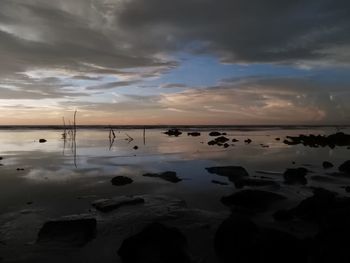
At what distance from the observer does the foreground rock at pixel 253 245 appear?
28.5ft

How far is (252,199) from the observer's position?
14414 mm

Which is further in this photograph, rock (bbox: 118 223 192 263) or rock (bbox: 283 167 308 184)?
rock (bbox: 283 167 308 184)

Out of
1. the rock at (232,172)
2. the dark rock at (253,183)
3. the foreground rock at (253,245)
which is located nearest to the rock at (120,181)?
the rock at (232,172)

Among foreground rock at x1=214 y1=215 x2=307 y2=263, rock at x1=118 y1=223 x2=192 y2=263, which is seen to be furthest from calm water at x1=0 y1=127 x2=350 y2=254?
foreground rock at x1=214 y1=215 x2=307 y2=263

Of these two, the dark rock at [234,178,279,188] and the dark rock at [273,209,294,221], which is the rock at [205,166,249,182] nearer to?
the dark rock at [234,178,279,188]

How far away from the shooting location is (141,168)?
25.2 meters

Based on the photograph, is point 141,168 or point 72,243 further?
point 141,168

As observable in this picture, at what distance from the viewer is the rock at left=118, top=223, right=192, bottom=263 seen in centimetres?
909

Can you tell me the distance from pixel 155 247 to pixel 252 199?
6.27 metres

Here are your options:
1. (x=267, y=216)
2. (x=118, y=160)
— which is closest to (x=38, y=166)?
(x=118, y=160)

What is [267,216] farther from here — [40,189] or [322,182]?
[40,189]

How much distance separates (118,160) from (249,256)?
22.5 m

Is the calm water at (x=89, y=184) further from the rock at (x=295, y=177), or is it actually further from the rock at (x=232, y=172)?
the rock at (x=232, y=172)

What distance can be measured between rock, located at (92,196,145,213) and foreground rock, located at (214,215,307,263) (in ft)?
17.0
